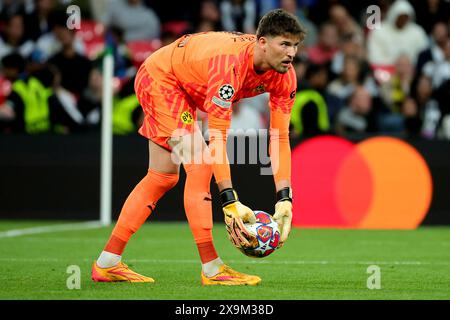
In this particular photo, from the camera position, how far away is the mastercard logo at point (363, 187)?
13359 millimetres

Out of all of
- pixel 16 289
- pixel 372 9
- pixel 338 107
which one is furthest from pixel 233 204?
pixel 372 9

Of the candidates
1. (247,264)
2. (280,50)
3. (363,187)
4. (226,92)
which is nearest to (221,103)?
(226,92)

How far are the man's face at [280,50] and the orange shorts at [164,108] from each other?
2.49ft

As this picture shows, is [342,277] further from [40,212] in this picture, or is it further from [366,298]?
[40,212]

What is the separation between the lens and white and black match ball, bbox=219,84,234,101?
6777 mm

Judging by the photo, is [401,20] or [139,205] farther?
[401,20]

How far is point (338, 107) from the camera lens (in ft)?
47.5

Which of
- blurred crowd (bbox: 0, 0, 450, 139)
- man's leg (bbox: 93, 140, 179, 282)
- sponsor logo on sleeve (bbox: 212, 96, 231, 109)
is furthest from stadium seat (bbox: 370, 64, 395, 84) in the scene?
sponsor logo on sleeve (bbox: 212, 96, 231, 109)

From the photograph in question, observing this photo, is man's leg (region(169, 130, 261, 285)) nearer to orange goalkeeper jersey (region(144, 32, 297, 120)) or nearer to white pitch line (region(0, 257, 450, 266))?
orange goalkeeper jersey (region(144, 32, 297, 120))

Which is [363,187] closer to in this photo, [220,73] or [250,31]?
[250,31]

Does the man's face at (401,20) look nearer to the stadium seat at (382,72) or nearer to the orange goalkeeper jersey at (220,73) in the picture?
the stadium seat at (382,72)

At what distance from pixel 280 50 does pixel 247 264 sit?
2.59 metres

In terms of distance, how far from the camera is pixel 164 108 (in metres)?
7.32

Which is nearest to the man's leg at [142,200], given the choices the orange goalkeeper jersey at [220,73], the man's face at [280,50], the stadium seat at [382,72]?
the orange goalkeeper jersey at [220,73]
